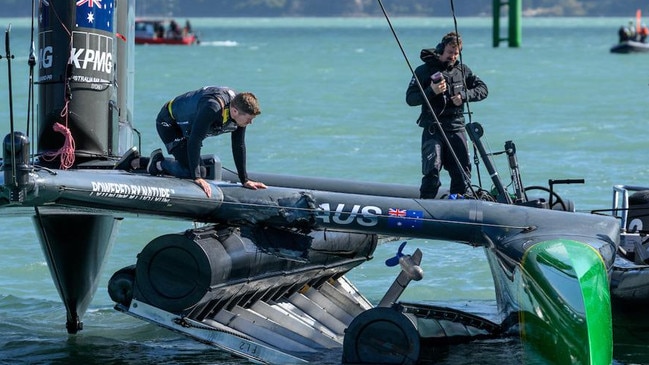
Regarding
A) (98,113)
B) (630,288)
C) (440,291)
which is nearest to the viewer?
(630,288)

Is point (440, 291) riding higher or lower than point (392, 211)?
lower

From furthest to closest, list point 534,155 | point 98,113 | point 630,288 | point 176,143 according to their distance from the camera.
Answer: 1. point 534,155
2. point 98,113
3. point 630,288
4. point 176,143

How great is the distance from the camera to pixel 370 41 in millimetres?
102875

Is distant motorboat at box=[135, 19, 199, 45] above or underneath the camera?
above

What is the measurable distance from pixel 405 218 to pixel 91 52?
3533 mm

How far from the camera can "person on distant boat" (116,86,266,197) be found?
10.2 m

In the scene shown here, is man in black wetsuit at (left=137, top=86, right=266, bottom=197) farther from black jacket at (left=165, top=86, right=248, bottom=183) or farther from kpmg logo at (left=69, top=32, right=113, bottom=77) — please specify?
kpmg logo at (left=69, top=32, right=113, bottom=77)

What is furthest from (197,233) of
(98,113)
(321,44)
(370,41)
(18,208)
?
(370,41)

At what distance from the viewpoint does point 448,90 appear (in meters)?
11.7

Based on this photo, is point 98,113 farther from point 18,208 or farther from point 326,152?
point 326,152

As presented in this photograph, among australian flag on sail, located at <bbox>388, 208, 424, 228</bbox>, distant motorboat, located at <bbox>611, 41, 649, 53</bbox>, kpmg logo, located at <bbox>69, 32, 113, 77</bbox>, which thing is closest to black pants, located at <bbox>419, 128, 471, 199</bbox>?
australian flag on sail, located at <bbox>388, 208, 424, 228</bbox>

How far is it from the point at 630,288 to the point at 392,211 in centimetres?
235

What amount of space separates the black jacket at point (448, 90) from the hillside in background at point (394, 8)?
168 metres

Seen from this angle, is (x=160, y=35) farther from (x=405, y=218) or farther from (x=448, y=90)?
(x=405, y=218)
